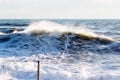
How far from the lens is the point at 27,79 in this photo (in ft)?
Result: 33.1

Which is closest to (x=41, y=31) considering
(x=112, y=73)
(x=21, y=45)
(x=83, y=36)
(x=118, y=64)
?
(x=83, y=36)

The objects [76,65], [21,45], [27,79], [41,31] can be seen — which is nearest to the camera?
[27,79]

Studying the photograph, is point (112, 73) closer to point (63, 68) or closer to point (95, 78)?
point (95, 78)

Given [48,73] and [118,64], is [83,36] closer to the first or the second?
[118,64]

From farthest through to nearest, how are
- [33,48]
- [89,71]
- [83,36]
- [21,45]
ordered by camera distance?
[83,36]
[21,45]
[33,48]
[89,71]

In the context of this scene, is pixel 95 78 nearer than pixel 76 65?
Yes

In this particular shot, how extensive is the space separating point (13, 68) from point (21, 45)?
862 centimetres

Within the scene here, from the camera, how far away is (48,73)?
1082cm

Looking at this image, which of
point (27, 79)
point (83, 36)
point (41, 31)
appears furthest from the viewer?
point (41, 31)

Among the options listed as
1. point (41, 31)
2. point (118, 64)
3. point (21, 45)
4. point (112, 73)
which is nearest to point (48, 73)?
point (112, 73)

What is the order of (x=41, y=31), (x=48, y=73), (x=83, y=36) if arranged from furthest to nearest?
1. (x=41, y=31)
2. (x=83, y=36)
3. (x=48, y=73)

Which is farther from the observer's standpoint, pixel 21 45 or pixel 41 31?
pixel 41 31

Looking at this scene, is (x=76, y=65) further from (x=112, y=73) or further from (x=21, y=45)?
(x=21, y=45)

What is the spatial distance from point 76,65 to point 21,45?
294 inches
